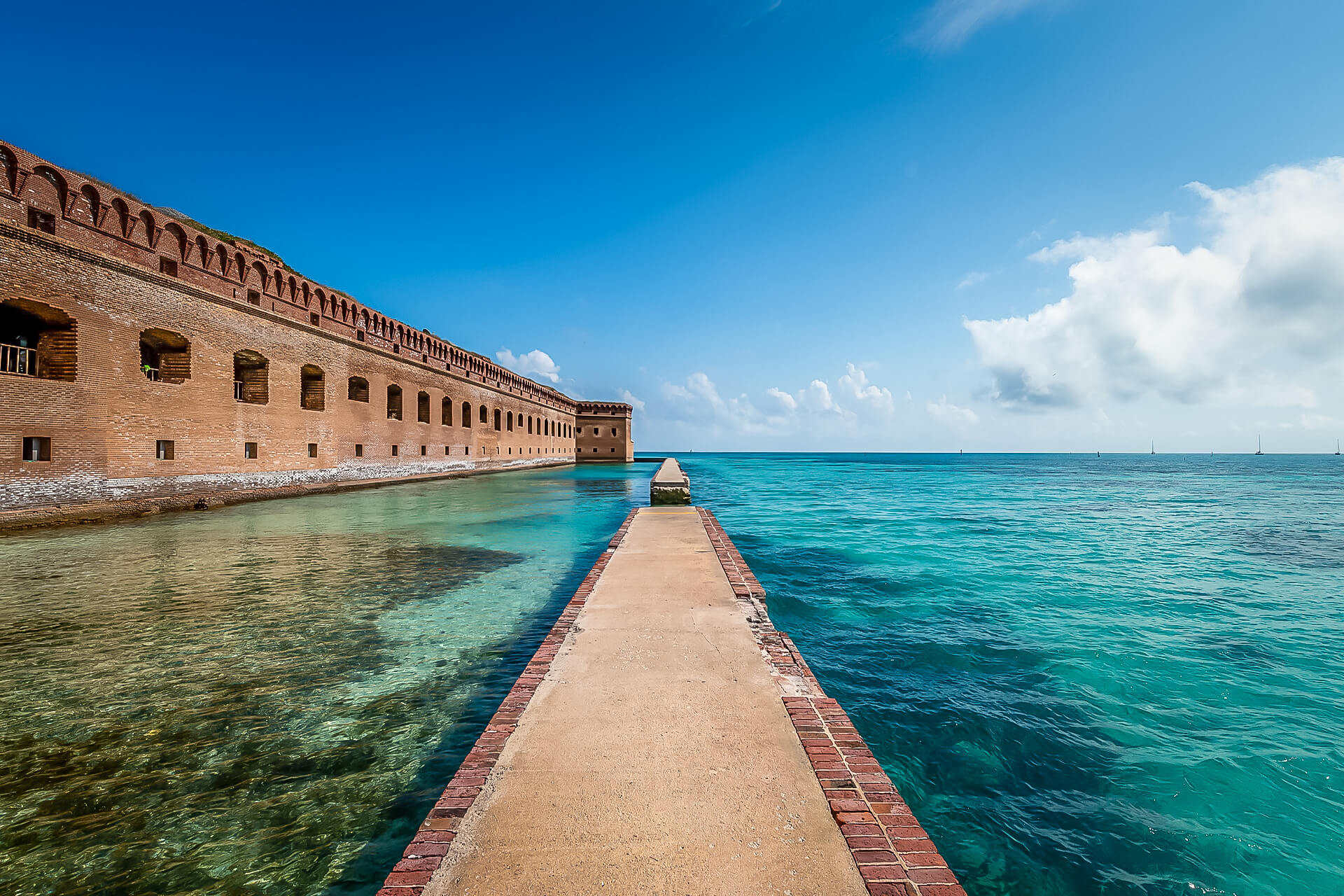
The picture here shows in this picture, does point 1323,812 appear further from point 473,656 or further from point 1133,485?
point 1133,485

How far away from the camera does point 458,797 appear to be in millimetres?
2295

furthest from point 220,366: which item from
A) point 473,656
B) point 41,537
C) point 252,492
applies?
point 473,656

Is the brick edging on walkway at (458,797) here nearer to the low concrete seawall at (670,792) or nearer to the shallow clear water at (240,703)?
the low concrete seawall at (670,792)

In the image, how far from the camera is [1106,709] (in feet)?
15.8

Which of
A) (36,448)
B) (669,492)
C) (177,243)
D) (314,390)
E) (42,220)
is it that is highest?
(177,243)

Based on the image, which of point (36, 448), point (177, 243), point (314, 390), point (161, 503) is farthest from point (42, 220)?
point (314, 390)

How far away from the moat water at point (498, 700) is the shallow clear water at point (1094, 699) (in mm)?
27

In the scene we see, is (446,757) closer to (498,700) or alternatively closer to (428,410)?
(498,700)

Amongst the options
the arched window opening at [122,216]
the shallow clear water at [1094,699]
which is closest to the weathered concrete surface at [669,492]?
the shallow clear water at [1094,699]

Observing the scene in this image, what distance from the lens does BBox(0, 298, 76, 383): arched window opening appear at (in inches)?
480

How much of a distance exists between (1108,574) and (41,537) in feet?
68.6

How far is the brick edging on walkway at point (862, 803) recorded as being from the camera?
1.86 meters

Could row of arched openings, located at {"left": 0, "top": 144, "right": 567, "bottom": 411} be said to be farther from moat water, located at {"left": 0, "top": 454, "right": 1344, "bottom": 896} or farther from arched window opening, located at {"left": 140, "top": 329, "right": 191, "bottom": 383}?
moat water, located at {"left": 0, "top": 454, "right": 1344, "bottom": 896}

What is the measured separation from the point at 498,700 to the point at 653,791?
218 cm
